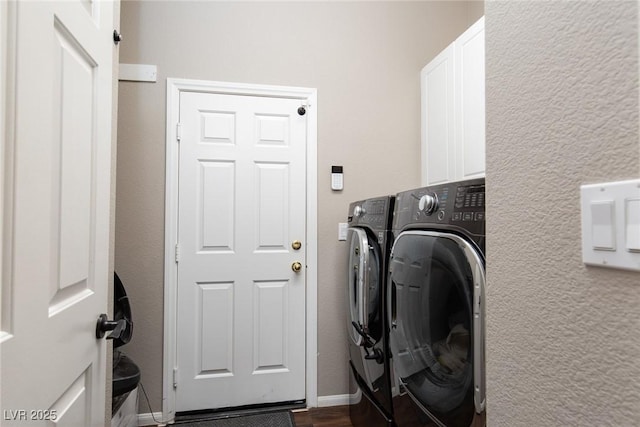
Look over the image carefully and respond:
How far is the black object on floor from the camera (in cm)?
199

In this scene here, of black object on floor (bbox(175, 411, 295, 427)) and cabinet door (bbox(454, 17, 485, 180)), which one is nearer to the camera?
cabinet door (bbox(454, 17, 485, 180))

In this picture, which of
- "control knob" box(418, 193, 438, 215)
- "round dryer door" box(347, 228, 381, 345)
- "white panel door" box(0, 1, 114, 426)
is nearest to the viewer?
"white panel door" box(0, 1, 114, 426)

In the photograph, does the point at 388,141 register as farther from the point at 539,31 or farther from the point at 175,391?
the point at 175,391

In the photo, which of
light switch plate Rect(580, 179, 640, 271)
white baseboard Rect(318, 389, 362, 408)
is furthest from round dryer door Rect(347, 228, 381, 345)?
light switch plate Rect(580, 179, 640, 271)

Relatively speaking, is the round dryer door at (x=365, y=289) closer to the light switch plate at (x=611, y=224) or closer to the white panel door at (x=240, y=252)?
the white panel door at (x=240, y=252)

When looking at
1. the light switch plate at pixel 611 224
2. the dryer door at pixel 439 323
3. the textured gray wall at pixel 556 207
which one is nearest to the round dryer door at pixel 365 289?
the dryer door at pixel 439 323

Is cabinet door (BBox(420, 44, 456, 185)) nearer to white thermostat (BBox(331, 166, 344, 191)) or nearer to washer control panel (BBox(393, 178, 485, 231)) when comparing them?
white thermostat (BBox(331, 166, 344, 191))

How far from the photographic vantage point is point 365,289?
66.9 inches

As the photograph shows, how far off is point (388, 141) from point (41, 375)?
217cm

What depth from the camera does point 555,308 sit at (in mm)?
526

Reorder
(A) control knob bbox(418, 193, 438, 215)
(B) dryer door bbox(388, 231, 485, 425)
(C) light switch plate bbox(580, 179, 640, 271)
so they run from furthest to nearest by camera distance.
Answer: (A) control knob bbox(418, 193, 438, 215), (B) dryer door bbox(388, 231, 485, 425), (C) light switch plate bbox(580, 179, 640, 271)

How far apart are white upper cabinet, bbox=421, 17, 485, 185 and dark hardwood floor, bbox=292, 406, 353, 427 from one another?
5.17 feet

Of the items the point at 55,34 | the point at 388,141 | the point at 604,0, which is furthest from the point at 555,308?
the point at 388,141

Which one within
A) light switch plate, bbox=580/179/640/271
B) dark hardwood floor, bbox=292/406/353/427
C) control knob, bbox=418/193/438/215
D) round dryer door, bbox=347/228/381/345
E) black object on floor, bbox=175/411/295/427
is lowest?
dark hardwood floor, bbox=292/406/353/427
